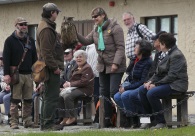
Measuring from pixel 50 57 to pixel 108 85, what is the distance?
1.98 m

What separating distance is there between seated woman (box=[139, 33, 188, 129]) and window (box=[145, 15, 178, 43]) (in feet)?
15.5

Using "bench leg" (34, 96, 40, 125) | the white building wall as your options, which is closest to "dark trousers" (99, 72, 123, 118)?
"bench leg" (34, 96, 40, 125)

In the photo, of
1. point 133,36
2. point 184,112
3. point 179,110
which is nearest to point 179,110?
point 179,110

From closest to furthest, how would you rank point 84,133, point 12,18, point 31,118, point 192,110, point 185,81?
point 84,133
point 185,81
point 31,118
point 192,110
point 12,18

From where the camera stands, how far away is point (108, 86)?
15609mm

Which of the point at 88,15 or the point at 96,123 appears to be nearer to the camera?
the point at 96,123

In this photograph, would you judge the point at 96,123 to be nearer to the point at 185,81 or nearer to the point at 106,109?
the point at 106,109

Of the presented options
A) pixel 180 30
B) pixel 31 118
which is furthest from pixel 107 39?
pixel 180 30

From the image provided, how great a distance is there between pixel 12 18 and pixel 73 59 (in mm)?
6764

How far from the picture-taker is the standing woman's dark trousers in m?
15.3

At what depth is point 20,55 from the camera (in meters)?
15.9

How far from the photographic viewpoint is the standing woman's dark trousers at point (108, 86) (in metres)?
15.3

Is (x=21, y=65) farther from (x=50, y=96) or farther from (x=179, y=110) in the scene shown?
(x=179, y=110)

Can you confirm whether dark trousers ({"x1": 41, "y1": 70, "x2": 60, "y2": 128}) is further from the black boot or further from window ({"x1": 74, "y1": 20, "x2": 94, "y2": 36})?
window ({"x1": 74, "y1": 20, "x2": 94, "y2": 36})
